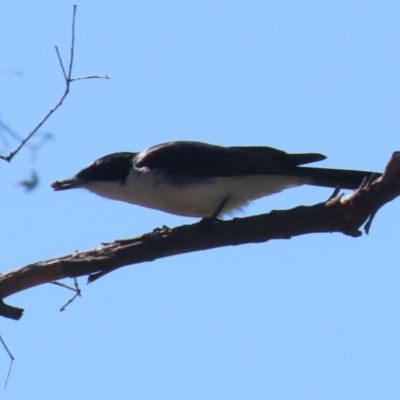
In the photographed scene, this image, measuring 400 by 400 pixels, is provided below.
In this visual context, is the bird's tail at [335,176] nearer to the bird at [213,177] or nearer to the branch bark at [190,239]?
the bird at [213,177]

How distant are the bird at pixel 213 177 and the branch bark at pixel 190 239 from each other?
0.78m

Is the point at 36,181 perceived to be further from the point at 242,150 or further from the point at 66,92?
the point at 242,150

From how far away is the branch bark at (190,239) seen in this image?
5.41m

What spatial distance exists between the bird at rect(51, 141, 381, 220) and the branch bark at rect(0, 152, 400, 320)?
0.78 meters

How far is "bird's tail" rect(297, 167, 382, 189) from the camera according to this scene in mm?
6277

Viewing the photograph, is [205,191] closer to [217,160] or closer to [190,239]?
[217,160]

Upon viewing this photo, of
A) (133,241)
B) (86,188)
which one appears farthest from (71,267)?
(86,188)

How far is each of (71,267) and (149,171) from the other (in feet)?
5.45

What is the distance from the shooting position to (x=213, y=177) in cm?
685

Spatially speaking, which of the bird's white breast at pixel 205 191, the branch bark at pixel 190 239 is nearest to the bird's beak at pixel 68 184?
the bird's white breast at pixel 205 191

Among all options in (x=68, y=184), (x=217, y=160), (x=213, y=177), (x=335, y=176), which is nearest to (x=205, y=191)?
(x=213, y=177)

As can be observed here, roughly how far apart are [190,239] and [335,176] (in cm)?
133

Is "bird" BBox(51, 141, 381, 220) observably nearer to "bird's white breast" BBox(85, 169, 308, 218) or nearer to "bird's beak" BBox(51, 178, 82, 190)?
"bird's white breast" BBox(85, 169, 308, 218)

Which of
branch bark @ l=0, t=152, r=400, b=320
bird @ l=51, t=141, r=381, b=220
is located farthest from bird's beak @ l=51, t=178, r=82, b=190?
branch bark @ l=0, t=152, r=400, b=320
